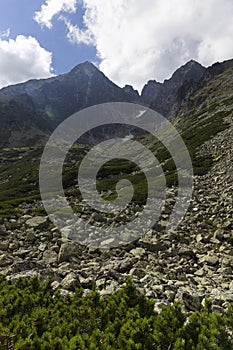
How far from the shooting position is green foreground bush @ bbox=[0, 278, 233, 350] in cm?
632

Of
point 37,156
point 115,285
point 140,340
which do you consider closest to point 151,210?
point 115,285

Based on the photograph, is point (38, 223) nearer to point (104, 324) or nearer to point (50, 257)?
point (50, 257)

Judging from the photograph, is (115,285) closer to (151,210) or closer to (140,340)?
(140,340)

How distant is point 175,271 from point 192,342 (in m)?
6.51

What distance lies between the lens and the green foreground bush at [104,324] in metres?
6.32

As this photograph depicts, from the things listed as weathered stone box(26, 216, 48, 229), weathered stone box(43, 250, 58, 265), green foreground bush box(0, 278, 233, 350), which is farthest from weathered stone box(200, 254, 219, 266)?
weathered stone box(26, 216, 48, 229)

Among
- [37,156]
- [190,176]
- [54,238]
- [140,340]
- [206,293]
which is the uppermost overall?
[37,156]

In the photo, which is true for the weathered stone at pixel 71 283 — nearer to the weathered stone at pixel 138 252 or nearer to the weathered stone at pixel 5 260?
the weathered stone at pixel 5 260

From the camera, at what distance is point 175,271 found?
41.6 ft

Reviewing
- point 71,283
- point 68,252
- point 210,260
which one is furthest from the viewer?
point 68,252

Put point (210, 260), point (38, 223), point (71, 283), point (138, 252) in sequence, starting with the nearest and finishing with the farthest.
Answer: point (71, 283)
point (210, 260)
point (138, 252)
point (38, 223)

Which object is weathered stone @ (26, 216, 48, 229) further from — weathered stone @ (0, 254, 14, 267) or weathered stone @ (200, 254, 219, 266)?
weathered stone @ (200, 254, 219, 266)

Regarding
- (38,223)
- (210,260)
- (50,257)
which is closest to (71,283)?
(50,257)

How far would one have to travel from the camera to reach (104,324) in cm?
768
